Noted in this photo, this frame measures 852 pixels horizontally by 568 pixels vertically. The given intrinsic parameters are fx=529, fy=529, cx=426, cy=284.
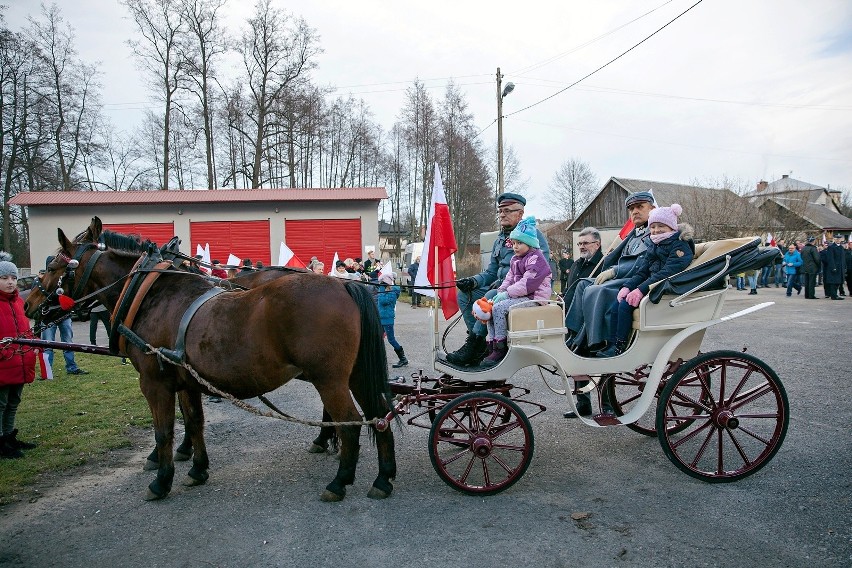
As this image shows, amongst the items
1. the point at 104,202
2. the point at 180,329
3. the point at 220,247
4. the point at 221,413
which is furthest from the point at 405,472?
the point at 104,202

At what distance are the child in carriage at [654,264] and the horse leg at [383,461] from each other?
189 cm

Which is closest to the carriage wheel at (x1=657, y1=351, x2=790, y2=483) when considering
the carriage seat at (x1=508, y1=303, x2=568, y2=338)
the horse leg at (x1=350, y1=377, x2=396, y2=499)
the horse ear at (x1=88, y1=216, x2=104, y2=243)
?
the carriage seat at (x1=508, y1=303, x2=568, y2=338)

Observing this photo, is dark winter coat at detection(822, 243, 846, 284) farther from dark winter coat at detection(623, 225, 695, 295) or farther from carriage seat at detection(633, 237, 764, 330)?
dark winter coat at detection(623, 225, 695, 295)

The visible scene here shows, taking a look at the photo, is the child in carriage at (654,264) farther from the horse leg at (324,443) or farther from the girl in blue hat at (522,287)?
the horse leg at (324,443)

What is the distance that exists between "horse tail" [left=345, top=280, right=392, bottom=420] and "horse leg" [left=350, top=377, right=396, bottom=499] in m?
0.10

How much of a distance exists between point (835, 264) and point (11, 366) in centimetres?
2072

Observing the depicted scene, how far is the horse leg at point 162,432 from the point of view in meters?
4.00

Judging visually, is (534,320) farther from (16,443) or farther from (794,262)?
(794,262)

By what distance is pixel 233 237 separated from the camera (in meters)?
22.3

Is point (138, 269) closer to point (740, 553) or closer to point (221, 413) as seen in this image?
point (221, 413)

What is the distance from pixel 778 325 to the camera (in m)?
11.9

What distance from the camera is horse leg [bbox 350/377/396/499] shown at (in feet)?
12.8

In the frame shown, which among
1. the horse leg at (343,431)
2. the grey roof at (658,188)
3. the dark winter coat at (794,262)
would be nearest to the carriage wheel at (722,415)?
the horse leg at (343,431)

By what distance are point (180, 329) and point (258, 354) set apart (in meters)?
0.68
